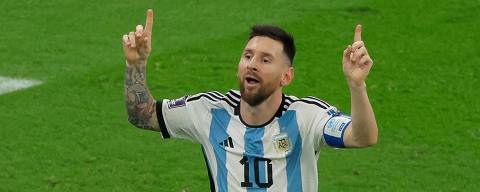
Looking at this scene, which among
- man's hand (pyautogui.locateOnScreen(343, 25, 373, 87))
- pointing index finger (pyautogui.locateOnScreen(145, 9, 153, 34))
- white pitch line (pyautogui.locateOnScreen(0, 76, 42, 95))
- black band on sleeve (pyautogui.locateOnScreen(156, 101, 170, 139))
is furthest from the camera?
white pitch line (pyautogui.locateOnScreen(0, 76, 42, 95))

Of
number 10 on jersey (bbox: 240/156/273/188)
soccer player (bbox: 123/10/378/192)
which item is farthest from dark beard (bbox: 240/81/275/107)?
number 10 on jersey (bbox: 240/156/273/188)

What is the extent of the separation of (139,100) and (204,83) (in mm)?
5522

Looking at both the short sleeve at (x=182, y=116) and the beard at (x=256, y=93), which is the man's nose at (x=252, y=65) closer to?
the beard at (x=256, y=93)

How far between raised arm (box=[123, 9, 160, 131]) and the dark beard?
1.98ft

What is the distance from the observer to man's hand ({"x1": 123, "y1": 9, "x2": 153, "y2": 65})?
23.1 feet

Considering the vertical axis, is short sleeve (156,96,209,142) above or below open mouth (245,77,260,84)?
below

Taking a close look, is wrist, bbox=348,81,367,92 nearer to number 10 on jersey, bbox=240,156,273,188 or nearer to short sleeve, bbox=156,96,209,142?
number 10 on jersey, bbox=240,156,273,188

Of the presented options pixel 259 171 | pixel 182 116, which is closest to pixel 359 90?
pixel 259 171

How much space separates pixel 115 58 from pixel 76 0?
7.22ft

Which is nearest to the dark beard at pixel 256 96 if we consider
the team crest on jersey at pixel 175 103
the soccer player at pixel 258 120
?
the soccer player at pixel 258 120

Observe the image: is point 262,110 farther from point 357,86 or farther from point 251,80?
point 357,86

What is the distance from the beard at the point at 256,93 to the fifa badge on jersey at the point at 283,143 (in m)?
0.22

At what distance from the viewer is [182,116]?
7320 mm

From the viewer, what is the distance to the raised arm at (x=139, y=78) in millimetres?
7051
